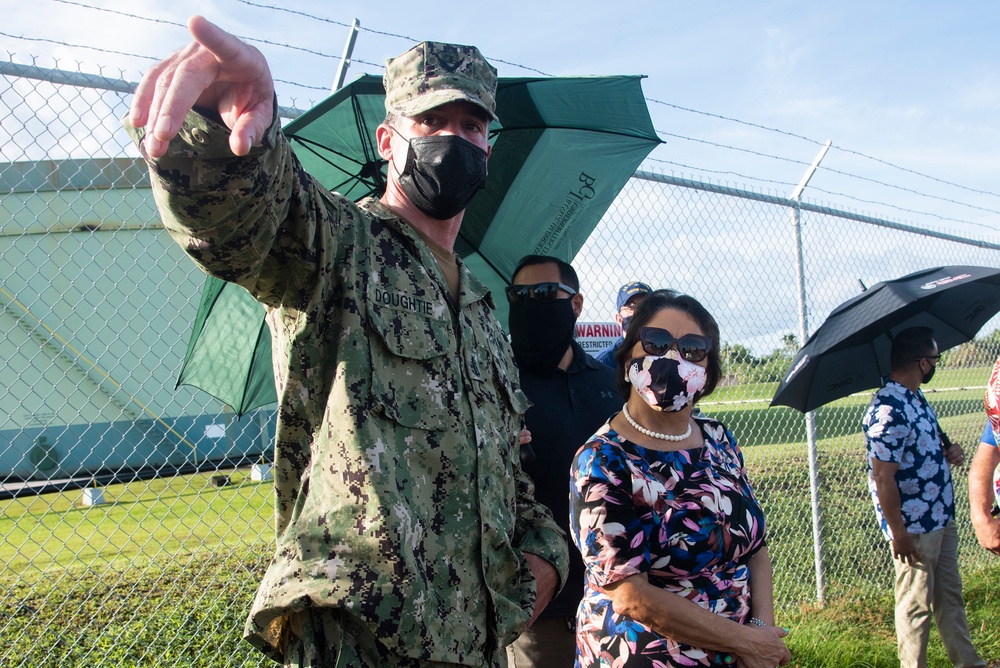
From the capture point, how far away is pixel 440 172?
1730mm

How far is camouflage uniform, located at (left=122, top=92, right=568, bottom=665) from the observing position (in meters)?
1.18

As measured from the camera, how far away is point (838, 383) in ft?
14.2

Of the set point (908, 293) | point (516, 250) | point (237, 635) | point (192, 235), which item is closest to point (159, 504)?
point (237, 635)

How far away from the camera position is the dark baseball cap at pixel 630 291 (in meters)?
4.03

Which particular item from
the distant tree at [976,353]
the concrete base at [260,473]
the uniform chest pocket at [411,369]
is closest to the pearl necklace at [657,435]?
the uniform chest pocket at [411,369]

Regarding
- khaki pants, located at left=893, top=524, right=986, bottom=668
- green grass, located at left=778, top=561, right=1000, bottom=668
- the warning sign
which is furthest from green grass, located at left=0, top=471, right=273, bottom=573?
khaki pants, located at left=893, top=524, right=986, bottom=668

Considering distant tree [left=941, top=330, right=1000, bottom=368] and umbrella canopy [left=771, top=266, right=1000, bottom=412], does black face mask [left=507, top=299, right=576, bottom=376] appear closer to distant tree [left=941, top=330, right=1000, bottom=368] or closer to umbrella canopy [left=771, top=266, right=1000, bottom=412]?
umbrella canopy [left=771, top=266, right=1000, bottom=412]

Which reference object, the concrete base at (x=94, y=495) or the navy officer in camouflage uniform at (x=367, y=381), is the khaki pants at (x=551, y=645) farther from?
the concrete base at (x=94, y=495)

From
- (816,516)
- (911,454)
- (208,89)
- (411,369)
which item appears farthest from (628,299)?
(208,89)

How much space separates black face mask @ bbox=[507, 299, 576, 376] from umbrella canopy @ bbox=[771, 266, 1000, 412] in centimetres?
178

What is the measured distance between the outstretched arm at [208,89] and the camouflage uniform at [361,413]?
0.05 metres

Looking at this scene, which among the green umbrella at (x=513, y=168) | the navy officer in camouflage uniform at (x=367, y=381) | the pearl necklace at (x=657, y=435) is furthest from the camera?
the green umbrella at (x=513, y=168)

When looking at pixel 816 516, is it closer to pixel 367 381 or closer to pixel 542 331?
pixel 542 331

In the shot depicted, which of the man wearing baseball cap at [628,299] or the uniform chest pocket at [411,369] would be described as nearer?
the uniform chest pocket at [411,369]
